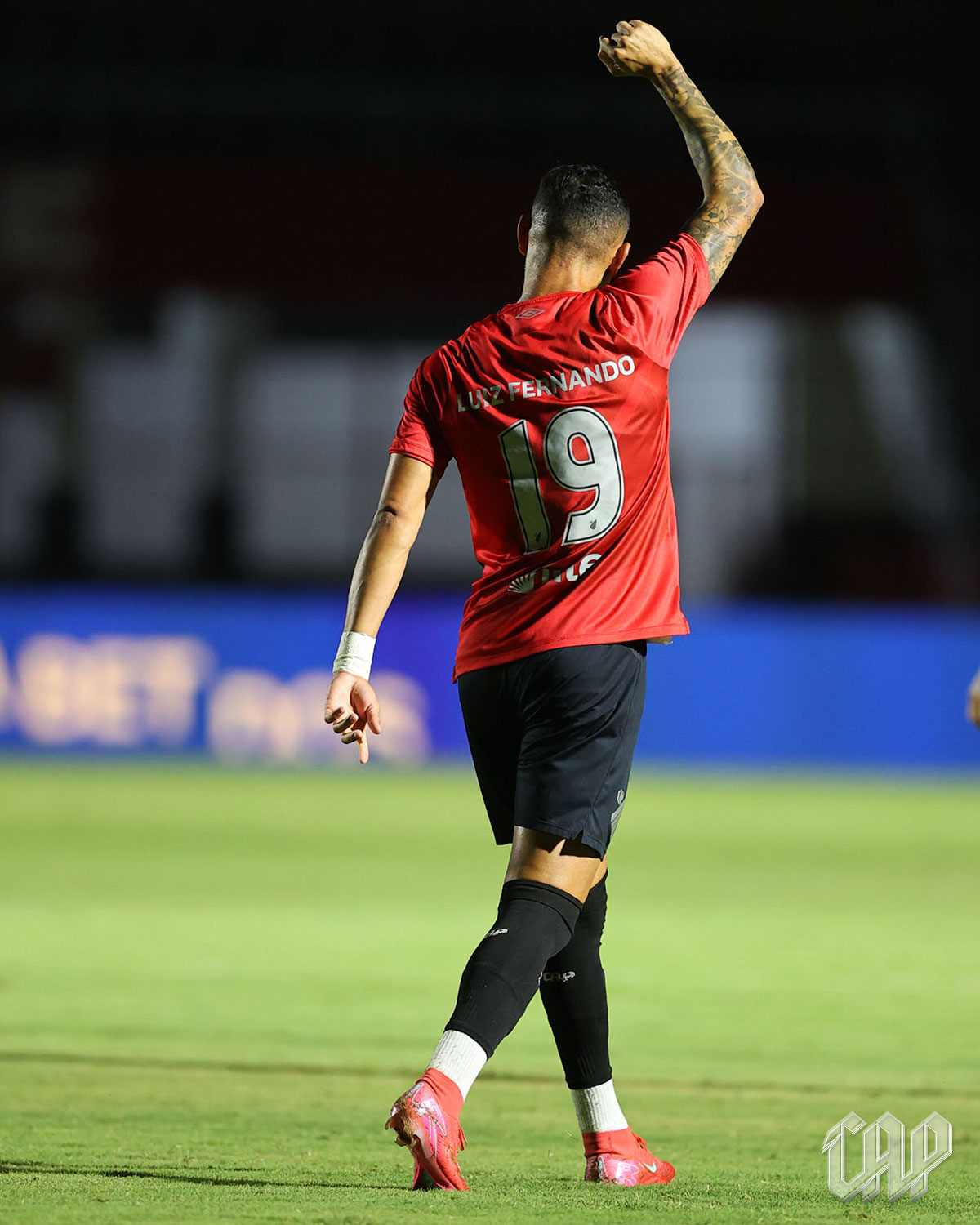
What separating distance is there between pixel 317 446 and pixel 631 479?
2044cm

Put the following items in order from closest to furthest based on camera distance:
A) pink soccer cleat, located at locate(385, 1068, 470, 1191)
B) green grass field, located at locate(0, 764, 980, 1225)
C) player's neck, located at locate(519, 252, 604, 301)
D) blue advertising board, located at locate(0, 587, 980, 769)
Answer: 1. pink soccer cleat, located at locate(385, 1068, 470, 1191)
2. green grass field, located at locate(0, 764, 980, 1225)
3. player's neck, located at locate(519, 252, 604, 301)
4. blue advertising board, located at locate(0, 587, 980, 769)

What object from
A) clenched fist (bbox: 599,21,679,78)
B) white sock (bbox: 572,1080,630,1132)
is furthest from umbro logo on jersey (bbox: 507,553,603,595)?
clenched fist (bbox: 599,21,679,78)

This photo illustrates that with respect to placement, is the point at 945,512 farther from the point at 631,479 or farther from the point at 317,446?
the point at 631,479

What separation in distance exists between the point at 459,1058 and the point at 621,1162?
0.51m

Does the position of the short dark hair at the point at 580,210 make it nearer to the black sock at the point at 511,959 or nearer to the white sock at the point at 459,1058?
the black sock at the point at 511,959

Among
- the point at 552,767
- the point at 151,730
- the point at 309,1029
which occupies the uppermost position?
the point at 552,767

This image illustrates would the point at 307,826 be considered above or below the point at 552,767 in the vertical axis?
below

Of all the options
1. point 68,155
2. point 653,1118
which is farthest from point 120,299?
point 653,1118

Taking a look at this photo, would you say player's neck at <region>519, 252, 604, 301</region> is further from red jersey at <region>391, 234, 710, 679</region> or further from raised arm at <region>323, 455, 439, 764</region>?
raised arm at <region>323, 455, 439, 764</region>

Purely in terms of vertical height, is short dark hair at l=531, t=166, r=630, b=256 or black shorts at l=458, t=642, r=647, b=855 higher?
short dark hair at l=531, t=166, r=630, b=256

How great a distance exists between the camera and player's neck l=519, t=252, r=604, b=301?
3748 millimetres

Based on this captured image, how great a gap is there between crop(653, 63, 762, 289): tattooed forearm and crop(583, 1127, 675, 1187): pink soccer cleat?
5.93 feet

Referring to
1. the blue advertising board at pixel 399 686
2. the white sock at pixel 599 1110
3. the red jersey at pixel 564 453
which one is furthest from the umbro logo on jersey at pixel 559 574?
the blue advertising board at pixel 399 686

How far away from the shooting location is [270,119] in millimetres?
23859
